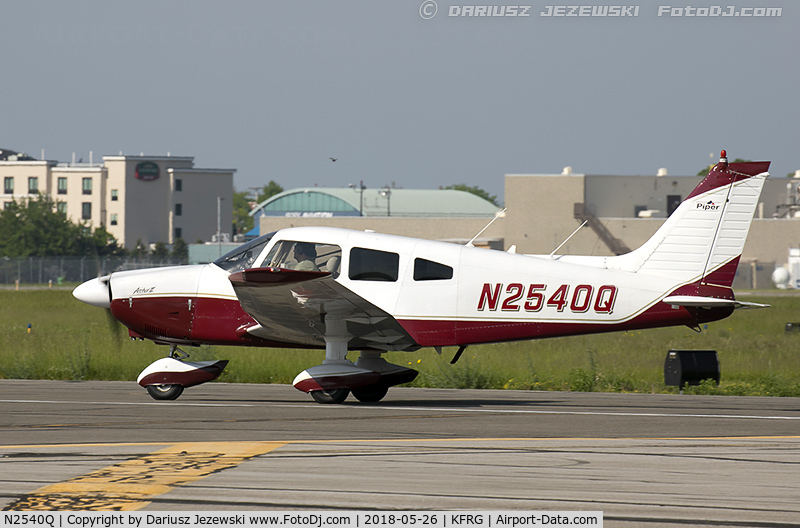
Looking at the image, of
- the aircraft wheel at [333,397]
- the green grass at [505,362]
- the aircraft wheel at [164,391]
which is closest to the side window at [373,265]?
the aircraft wheel at [333,397]

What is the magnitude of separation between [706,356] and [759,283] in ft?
168

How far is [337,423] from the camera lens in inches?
412

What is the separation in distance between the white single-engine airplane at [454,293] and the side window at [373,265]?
0.01m

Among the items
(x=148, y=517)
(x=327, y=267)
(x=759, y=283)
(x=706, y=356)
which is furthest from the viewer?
(x=759, y=283)

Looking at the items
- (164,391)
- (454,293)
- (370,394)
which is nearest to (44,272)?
(164,391)

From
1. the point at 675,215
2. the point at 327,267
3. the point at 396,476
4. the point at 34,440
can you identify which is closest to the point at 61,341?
the point at 327,267

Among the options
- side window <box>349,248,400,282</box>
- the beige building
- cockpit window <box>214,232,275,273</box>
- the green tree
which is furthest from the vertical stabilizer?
the beige building

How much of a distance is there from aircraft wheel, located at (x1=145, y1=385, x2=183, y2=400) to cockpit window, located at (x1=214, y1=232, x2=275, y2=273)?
1761mm

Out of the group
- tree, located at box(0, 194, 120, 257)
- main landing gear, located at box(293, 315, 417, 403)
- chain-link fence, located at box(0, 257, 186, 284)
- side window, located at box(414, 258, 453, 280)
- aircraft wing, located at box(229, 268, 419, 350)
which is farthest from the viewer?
tree, located at box(0, 194, 120, 257)

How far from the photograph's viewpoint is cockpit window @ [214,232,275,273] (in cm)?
1231

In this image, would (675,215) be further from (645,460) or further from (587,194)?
(587,194)

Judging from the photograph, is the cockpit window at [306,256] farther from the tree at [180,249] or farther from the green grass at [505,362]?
the tree at [180,249]

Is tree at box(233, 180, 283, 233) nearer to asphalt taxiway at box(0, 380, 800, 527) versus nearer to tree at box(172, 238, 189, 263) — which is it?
tree at box(172, 238, 189, 263)

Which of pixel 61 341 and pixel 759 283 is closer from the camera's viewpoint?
pixel 61 341
